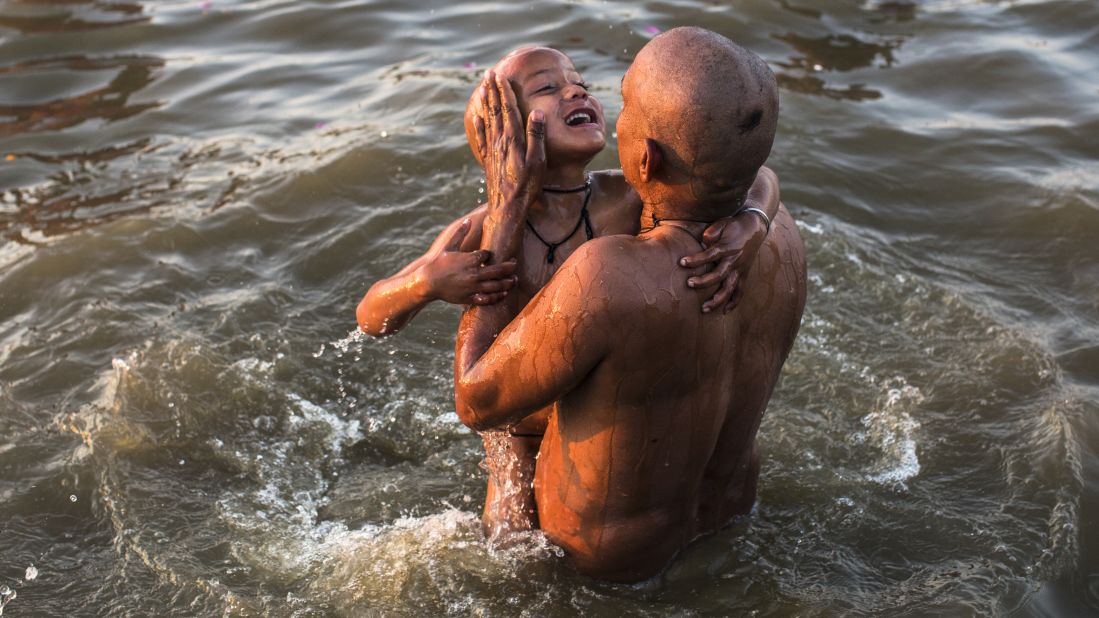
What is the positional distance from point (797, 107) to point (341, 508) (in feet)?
14.5

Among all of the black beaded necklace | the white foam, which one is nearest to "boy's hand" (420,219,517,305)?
the black beaded necklace

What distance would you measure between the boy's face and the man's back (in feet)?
1.37

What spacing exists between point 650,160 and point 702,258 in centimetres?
27

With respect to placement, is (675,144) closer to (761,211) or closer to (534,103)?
(761,211)

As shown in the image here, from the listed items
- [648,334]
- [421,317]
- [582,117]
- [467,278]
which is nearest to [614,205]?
[582,117]

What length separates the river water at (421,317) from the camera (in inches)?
151

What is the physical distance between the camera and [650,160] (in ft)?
9.02

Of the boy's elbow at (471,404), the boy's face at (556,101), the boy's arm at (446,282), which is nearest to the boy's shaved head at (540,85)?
the boy's face at (556,101)

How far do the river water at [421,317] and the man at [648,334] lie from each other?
368 millimetres

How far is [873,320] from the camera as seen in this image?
5340 mm

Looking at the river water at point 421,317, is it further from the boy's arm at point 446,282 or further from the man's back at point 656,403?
the boy's arm at point 446,282

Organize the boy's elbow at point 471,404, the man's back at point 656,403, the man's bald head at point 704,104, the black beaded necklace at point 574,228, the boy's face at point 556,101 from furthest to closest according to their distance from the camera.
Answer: the black beaded necklace at point 574,228
the boy's face at point 556,101
the boy's elbow at point 471,404
the man's back at point 656,403
the man's bald head at point 704,104

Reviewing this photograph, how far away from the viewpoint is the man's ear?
8.97 ft

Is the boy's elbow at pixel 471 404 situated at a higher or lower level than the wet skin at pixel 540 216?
lower
